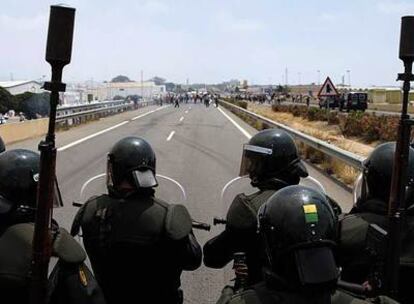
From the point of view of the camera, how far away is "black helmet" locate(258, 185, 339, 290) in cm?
226

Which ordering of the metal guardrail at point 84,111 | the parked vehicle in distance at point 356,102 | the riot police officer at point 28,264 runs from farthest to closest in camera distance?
the parked vehicle in distance at point 356,102 < the metal guardrail at point 84,111 < the riot police officer at point 28,264

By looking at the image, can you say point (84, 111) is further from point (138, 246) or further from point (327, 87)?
point (138, 246)

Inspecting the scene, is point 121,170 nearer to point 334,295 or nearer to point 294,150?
point 294,150

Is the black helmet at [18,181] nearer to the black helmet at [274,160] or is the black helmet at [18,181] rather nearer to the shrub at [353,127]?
the black helmet at [274,160]

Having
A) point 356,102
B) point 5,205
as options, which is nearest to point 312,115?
point 356,102

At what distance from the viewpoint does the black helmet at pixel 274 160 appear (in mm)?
3906

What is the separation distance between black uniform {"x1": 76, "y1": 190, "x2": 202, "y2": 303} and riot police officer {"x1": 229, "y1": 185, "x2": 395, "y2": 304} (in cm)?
113

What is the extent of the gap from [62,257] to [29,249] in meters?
0.16

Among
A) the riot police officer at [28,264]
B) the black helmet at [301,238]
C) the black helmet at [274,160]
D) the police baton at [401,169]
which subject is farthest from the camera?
the black helmet at [274,160]

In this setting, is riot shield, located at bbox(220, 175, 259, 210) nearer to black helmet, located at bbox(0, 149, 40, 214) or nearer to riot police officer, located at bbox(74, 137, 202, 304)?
riot police officer, located at bbox(74, 137, 202, 304)

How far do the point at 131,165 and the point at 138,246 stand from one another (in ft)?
1.75

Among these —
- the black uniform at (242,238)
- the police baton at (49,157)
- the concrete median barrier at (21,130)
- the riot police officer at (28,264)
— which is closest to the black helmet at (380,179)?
the black uniform at (242,238)

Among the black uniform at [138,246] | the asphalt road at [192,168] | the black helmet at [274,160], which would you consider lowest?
the asphalt road at [192,168]

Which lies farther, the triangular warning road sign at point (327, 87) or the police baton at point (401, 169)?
the triangular warning road sign at point (327, 87)
